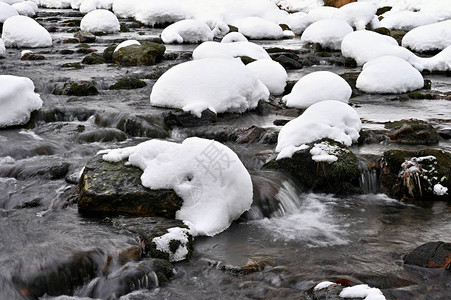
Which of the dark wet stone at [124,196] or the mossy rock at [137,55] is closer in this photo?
the dark wet stone at [124,196]

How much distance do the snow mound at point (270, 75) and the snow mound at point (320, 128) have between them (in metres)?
3.26

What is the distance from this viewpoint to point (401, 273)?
15.3 ft

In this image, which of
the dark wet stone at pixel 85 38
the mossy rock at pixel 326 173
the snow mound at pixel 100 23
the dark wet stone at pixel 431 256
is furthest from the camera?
the snow mound at pixel 100 23

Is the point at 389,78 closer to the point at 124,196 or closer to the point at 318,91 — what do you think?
the point at 318,91

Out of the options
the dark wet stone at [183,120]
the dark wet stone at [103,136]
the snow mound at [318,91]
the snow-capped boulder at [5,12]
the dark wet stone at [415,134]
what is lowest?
the dark wet stone at [103,136]

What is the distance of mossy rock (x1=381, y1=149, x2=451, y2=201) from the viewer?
6438 mm

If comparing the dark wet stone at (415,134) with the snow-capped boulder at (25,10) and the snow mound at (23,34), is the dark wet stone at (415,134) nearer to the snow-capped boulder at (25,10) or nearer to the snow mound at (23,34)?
the snow mound at (23,34)

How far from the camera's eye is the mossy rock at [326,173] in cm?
670

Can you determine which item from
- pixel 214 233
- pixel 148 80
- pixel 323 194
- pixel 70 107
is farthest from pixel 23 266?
pixel 148 80

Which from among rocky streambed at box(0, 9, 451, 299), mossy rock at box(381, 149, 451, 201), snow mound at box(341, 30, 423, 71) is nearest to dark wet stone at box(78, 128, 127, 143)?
rocky streambed at box(0, 9, 451, 299)

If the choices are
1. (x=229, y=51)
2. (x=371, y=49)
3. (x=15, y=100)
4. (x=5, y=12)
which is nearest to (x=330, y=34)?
(x=371, y=49)

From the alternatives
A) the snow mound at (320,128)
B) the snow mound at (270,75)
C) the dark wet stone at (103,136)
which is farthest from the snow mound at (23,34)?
the snow mound at (320,128)

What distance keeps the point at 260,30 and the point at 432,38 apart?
6653mm

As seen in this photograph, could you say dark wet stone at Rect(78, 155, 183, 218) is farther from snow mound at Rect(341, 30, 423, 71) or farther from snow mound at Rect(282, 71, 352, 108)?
snow mound at Rect(341, 30, 423, 71)
